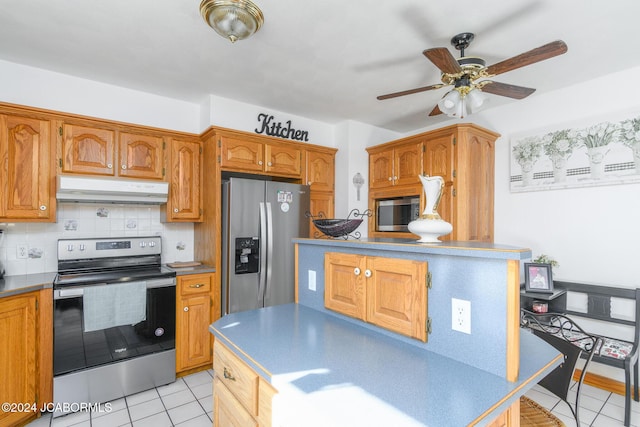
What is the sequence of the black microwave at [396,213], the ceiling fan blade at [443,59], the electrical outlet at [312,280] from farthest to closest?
the black microwave at [396,213] → the electrical outlet at [312,280] → the ceiling fan blade at [443,59]

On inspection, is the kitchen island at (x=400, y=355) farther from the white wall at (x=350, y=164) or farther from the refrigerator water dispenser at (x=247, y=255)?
the white wall at (x=350, y=164)

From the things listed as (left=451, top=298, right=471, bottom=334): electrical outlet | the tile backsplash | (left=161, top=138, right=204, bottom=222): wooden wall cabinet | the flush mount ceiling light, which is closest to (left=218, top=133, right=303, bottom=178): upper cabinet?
(left=161, top=138, right=204, bottom=222): wooden wall cabinet

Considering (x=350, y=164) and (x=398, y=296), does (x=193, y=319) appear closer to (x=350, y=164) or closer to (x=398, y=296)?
(x=398, y=296)

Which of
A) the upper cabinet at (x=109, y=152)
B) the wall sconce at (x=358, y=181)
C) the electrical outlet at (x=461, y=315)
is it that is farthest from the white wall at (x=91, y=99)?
the electrical outlet at (x=461, y=315)

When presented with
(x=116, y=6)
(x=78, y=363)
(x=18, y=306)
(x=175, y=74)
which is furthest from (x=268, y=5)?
(x=78, y=363)

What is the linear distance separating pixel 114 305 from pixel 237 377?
1.65 m

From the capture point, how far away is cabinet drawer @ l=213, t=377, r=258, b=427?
125cm

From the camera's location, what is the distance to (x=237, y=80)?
9.23 ft

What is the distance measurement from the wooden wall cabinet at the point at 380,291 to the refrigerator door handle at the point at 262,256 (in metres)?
1.40

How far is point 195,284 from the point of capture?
2820 mm

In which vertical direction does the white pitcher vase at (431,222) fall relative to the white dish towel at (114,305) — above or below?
above

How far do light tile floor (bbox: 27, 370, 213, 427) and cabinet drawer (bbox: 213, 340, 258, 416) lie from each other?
3.40ft

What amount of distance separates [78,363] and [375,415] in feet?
8.11

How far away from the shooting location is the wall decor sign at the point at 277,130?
3.44 meters
